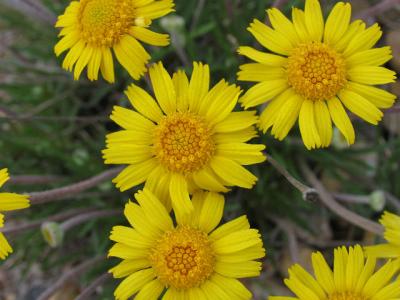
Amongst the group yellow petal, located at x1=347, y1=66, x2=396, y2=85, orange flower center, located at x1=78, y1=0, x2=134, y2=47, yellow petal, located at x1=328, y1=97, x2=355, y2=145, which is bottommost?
yellow petal, located at x1=328, y1=97, x2=355, y2=145

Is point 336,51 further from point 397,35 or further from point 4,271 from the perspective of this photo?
point 4,271

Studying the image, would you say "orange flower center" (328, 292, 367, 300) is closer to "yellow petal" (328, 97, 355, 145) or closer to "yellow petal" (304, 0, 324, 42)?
"yellow petal" (328, 97, 355, 145)

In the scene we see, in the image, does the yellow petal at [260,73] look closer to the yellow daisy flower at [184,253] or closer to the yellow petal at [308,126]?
the yellow petal at [308,126]

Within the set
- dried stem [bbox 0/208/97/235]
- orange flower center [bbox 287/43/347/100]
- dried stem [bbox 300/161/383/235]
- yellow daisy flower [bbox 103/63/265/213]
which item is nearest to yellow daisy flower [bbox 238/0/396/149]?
orange flower center [bbox 287/43/347/100]

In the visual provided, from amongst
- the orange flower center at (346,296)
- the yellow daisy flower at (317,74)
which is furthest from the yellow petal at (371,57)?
the orange flower center at (346,296)

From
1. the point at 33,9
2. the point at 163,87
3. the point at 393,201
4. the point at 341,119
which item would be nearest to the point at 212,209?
the point at 163,87

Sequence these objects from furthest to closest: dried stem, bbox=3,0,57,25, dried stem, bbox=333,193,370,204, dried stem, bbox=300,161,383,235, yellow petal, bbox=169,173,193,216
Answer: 1. dried stem, bbox=3,0,57,25
2. dried stem, bbox=333,193,370,204
3. dried stem, bbox=300,161,383,235
4. yellow petal, bbox=169,173,193,216

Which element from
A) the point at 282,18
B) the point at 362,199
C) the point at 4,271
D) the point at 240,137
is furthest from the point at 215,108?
the point at 4,271
